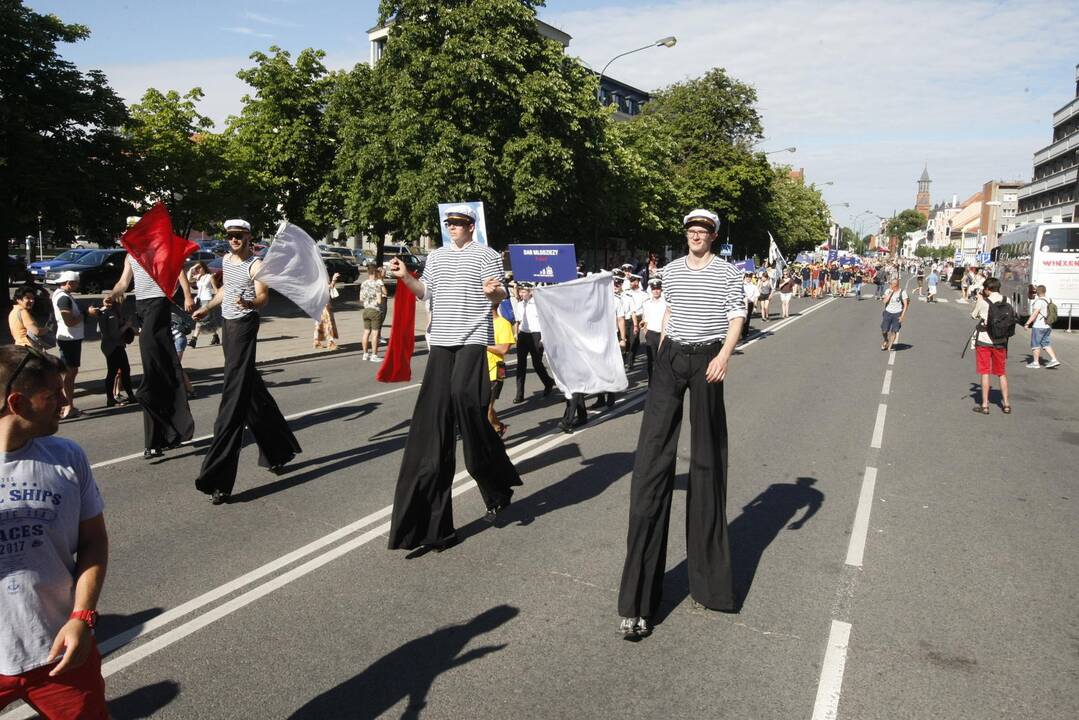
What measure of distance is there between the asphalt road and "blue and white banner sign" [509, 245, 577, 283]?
2486mm

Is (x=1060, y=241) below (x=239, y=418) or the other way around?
the other way around

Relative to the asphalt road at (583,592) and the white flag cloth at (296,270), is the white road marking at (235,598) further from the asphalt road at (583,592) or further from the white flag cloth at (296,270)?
the white flag cloth at (296,270)

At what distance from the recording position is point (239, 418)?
616 centimetres

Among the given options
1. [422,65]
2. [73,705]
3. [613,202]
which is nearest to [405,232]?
[422,65]

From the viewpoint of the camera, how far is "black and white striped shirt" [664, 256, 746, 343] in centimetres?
423

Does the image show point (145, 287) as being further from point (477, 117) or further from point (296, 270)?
point (477, 117)

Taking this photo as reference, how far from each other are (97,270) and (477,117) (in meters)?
14.3

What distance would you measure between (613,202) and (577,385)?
28983 millimetres

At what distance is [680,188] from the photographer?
49250 mm

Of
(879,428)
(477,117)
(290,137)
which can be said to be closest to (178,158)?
(290,137)

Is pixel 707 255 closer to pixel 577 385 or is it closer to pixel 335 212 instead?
pixel 577 385

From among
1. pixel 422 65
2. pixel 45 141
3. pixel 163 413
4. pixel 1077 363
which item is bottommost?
pixel 1077 363

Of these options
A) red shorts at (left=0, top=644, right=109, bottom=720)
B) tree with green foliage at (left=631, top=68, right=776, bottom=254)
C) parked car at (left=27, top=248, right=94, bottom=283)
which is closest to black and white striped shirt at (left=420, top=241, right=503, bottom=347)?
red shorts at (left=0, top=644, right=109, bottom=720)

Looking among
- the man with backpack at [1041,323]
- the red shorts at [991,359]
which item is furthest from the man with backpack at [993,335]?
the man with backpack at [1041,323]
